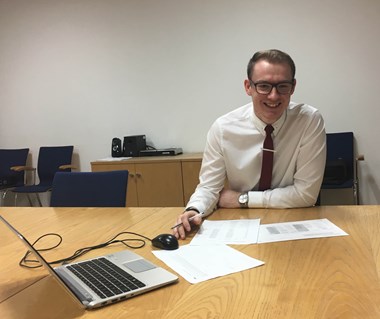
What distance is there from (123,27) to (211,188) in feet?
10.2

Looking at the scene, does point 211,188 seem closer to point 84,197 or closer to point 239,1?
point 84,197

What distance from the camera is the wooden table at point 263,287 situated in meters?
0.91

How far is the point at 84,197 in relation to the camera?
2.23 metres

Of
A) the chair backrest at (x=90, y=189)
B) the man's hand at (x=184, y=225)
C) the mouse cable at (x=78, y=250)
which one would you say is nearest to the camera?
the mouse cable at (x=78, y=250)

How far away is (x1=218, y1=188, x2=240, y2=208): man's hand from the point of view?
184 cm

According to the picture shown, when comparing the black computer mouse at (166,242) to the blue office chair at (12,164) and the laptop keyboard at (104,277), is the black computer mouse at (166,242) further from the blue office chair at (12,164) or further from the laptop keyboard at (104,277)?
the blue office chair at (12,164)

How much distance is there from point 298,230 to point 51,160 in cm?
389

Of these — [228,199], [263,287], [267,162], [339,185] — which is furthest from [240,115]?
[339,185]

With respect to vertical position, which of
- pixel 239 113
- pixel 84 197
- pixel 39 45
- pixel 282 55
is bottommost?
pixel 84 197

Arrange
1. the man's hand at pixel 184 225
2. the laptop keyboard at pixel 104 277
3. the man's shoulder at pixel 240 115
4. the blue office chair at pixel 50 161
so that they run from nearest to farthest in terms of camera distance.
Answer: the laptop keyboard at pixel 104 277, the man's hand at pixel 184 225, the man's shoulder at pixel 240 115, the blue office chair at pixel 50 161

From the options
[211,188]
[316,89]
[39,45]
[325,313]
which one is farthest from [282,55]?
[39,45]

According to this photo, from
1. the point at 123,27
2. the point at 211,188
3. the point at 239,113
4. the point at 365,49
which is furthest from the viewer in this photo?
the point at 123,27

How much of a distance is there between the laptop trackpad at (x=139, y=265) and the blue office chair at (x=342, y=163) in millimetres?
2647

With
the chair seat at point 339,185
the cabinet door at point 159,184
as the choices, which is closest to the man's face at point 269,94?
the chair seat at point 339,185
